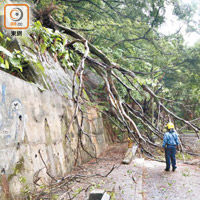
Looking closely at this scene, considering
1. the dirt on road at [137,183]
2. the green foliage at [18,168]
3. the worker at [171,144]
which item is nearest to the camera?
the green foliage at [18,168]

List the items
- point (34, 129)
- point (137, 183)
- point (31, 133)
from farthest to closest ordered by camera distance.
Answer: point (137, 183) < point (34, 129) < point (31, 133)

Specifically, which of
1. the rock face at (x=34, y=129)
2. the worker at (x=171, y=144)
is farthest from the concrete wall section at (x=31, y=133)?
the worker at (x=171, y=144)

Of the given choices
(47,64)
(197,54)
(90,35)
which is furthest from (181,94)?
(47,64)

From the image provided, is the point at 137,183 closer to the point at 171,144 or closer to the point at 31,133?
the point at 171,144

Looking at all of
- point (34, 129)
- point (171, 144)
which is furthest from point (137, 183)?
point (34, 129)

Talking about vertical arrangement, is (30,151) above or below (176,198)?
above

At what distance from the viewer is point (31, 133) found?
3533mm

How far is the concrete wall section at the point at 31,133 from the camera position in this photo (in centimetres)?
290

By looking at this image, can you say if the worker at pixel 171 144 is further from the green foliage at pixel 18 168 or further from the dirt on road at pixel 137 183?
the green foliage at pixel 18 168

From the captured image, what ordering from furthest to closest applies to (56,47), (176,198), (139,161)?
(139,161)
(56,47)
(176,198)

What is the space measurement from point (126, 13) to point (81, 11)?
2.34m

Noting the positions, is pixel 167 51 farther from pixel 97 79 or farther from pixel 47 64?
pixel 47 64

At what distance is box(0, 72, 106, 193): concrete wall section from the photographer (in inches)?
114

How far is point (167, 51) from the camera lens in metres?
9.96
